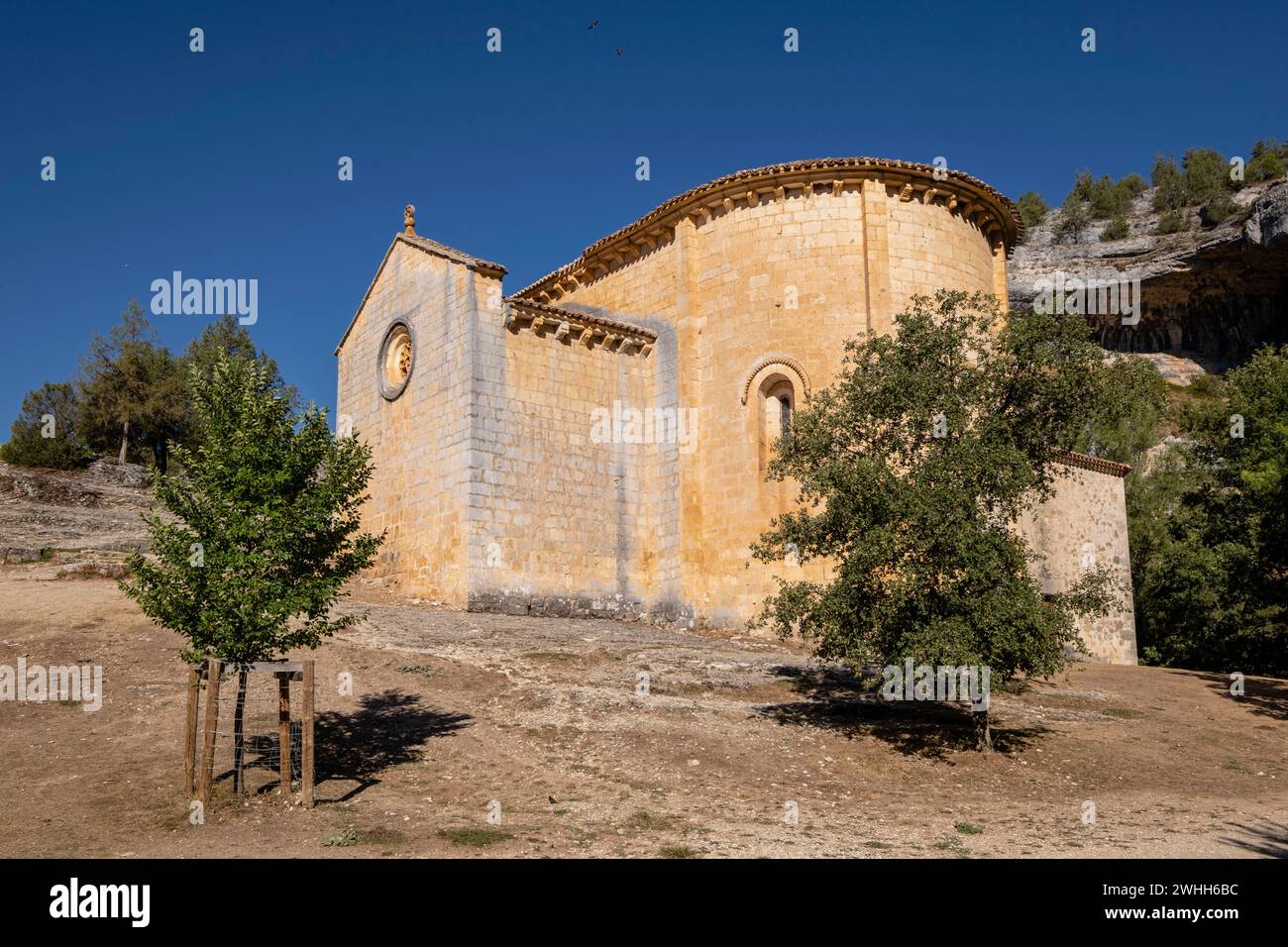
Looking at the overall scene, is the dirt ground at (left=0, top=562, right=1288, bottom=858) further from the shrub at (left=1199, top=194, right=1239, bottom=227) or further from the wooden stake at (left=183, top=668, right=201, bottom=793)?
the shrub at (left=1199, top=194, right=1239, bottom=227)

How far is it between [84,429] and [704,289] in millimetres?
27436

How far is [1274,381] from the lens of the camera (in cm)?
2322

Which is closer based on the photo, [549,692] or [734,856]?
[734,856]

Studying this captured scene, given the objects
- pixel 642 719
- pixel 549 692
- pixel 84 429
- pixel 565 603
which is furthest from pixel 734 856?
pixel 84 429

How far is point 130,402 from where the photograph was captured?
3847 cm

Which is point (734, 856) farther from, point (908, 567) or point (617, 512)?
point (617, 512)

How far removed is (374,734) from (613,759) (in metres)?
3.31

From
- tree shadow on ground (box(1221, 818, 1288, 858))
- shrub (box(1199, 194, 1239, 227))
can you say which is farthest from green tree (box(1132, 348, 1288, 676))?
shrub (box(1199, 194, 1239, 227))

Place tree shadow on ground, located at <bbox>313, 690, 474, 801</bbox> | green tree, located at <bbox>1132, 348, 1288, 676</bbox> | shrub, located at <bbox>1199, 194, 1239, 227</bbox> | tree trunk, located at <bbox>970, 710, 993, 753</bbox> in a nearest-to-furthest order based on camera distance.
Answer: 1. tree shadow on ground, located at <bbox>313, 690, 474, 801</bbox>
2. tree trunk, located at <bbox>970, 710, 993, 753</bbox>
3. green tree, located at <bbox>1132, 348, 1288, 676</bbox>
4. shrub, located at <bbox>1199, 194, 1239, 227</bbox>

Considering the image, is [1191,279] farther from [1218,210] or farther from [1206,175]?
[1206,175]

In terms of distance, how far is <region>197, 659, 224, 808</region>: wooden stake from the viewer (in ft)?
33.5

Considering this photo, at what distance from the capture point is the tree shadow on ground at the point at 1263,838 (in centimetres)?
947

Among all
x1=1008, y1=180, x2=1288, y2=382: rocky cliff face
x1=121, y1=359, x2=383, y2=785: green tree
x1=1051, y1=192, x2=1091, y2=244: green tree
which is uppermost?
x1=1051, y1=192, x2=1091, y2=244: green tree

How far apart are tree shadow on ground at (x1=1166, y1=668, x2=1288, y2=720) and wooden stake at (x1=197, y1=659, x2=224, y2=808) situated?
1751cm
